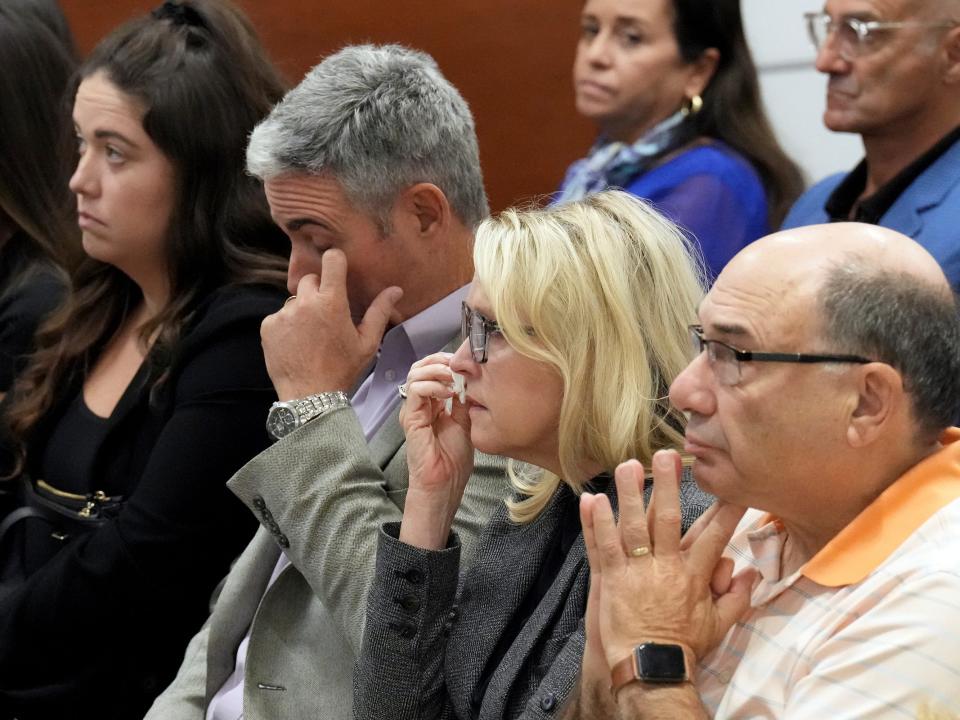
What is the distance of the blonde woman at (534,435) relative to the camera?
1.86 meters

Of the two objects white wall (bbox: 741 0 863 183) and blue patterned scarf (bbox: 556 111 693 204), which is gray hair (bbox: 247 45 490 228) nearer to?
blue patterned scarf (bbox: 556 111 693 204)

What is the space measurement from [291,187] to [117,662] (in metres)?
0.92

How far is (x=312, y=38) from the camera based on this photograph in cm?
405

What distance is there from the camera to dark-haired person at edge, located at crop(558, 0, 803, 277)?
3023 millimetres

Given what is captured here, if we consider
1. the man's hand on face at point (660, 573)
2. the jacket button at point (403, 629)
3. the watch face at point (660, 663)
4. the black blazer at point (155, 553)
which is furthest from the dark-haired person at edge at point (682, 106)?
the watch face at point (660, 663)

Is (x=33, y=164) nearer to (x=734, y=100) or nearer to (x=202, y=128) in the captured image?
(x=202, y=128)

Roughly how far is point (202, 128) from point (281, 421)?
0.73 meters

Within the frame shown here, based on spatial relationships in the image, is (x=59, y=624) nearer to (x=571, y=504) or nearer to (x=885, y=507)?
(x=571, y=504)

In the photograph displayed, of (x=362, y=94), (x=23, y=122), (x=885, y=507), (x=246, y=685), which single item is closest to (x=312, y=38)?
(x=23, y=122)

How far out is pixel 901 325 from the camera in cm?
151

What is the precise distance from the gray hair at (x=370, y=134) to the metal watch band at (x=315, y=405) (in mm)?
325

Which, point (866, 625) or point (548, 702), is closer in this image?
point (866, 625)

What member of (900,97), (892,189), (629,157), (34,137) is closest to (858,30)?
(900,97)

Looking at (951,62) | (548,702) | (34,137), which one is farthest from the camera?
(34,137)
